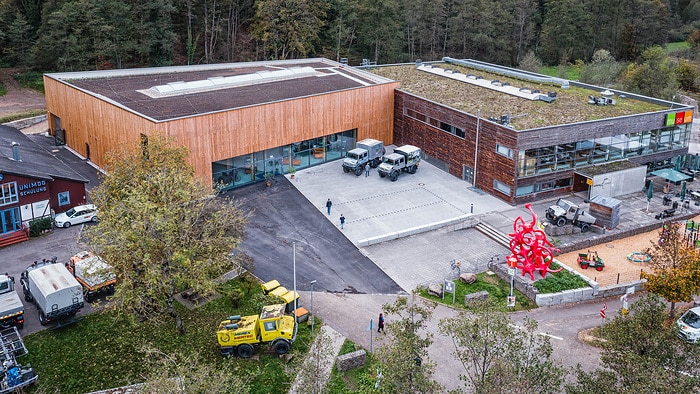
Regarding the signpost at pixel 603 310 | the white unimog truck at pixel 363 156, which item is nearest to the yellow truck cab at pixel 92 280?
the white unimog truck at pixel 363 156

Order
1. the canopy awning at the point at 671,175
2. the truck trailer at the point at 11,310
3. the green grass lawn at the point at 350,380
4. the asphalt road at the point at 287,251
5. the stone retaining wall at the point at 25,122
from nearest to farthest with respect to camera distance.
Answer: the green grass lawn at the point at 350,380
the truck trailer at the point at 11,310
the asphalt road at the point at 287,251
the canopy awning at the point at 671,175
the stone retaining wall at the point at 25,122

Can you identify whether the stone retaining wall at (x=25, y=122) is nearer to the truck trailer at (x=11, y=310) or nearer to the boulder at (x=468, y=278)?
the truck trailer at (x=11, y=310)

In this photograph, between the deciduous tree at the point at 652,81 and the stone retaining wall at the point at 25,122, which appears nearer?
the stone retaining wall at the point at 25,122

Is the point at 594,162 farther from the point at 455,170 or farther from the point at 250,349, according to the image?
the point at 250,349

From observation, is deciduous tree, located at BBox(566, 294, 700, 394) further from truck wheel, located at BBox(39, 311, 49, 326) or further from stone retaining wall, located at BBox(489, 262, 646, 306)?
truck wheel, located at BBox(39, 311, 49, 326)

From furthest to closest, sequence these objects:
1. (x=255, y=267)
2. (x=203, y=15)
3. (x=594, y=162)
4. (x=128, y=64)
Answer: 1. (x=203, y=15)
2. (x=128, y=64)
3. (x=594, y=162)
4. (x=255, y=267)

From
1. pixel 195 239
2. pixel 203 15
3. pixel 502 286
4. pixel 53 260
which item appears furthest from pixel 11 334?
pixel 203 15

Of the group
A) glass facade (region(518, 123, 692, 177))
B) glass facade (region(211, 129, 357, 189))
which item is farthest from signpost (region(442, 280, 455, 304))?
glass facade (region(211, 129, 357, 189))
